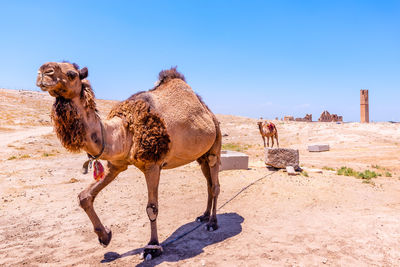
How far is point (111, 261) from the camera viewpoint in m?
4.01

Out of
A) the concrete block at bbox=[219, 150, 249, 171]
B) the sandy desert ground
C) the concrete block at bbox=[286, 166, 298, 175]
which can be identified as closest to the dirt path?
the sandy desert ground

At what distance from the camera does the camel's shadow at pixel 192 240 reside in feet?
13.4

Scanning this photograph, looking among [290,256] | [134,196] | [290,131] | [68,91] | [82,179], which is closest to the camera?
[68,91]

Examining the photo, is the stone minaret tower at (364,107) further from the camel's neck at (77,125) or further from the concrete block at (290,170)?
the camel's neck at (77,125)

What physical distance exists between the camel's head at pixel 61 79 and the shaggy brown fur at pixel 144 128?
0.95m

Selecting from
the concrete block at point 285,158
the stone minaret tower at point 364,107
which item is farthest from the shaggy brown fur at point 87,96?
the stone minaret tower at point 364,107

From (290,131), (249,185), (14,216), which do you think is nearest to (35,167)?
(14,216)

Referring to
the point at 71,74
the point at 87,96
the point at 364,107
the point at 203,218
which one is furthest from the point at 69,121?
the point at 364,107

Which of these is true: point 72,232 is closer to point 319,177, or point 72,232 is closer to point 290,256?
point 290,256

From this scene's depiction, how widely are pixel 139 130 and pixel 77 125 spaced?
38.0 inches

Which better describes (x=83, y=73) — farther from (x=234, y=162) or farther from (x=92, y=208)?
(x=234, y=162)

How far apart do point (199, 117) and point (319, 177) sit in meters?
6.18

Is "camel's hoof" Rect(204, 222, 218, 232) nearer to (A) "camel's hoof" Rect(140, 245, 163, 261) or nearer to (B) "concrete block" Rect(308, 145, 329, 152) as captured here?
(A) "camel's hoof" Rect(140, 245, 163, 261)

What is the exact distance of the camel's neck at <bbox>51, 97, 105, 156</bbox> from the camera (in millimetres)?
3057
